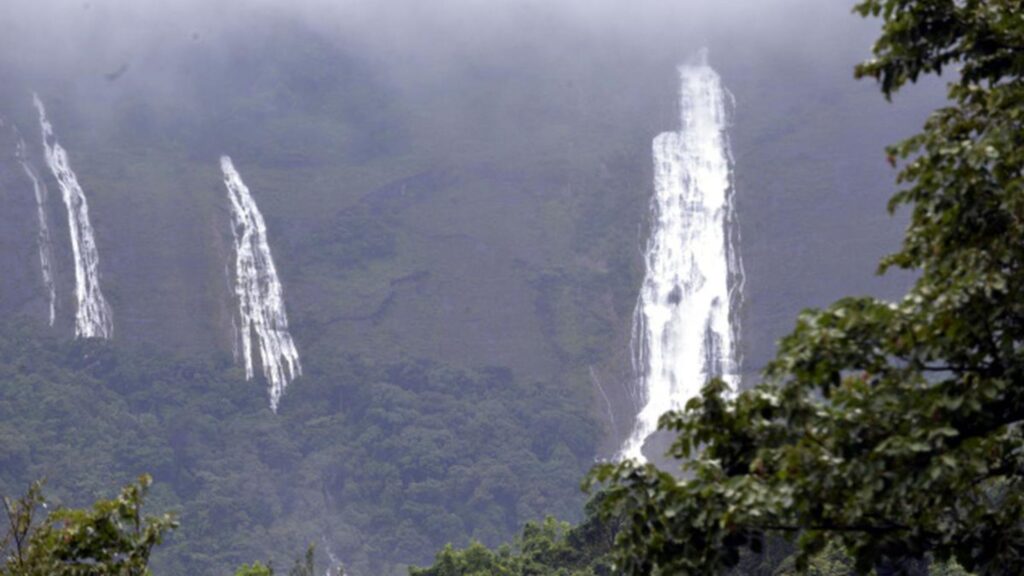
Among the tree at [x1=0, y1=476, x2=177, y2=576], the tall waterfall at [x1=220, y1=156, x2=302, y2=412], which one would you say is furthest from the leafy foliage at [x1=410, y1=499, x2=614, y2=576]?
the tall waterfall at [x1=220, y1=156, x2=302, y2=412]

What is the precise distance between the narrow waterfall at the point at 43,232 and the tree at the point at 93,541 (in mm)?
78436

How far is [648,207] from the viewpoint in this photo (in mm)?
97625

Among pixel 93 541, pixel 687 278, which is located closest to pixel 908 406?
pixel 93 541

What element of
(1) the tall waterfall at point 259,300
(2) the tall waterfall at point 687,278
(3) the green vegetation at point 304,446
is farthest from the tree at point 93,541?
(1) the tall waterfall at point 259,300

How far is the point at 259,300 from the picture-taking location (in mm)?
90875

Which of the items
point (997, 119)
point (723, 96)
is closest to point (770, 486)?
point (997, 119)

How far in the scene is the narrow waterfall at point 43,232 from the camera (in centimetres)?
8944

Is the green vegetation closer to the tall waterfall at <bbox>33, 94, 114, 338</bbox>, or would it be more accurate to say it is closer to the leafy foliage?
the tall waterfall at <bbox>33, 94, 114, 338</bbox>

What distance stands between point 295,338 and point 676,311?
2270cm

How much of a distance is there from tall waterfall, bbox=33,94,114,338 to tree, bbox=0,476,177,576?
76628 millimetres

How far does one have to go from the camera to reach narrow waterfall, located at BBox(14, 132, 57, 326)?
293 ft

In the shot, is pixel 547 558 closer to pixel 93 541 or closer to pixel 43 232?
pixel 93 541

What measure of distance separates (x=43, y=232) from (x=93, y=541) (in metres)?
83.8

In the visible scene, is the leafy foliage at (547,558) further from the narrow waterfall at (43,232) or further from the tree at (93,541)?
the narrow waterfall at (43,232)
